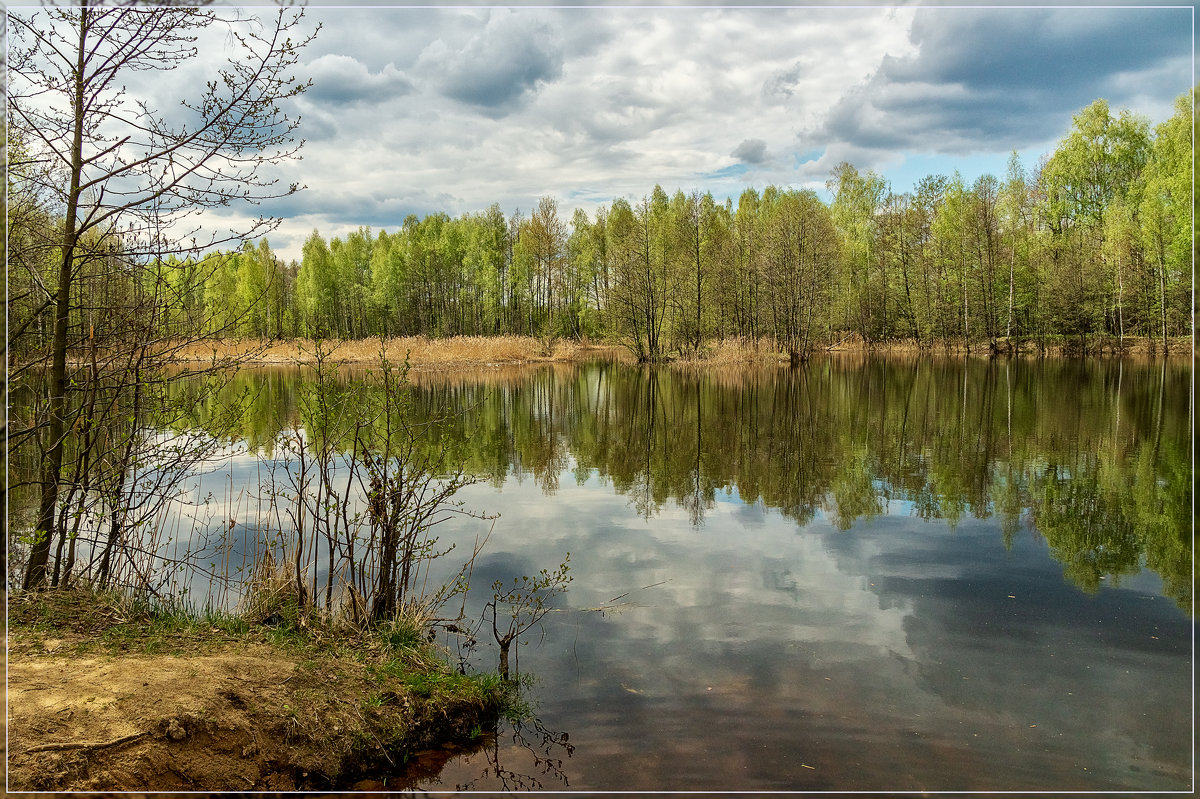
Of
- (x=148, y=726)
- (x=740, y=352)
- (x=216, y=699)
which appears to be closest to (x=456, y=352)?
(x=740, y=352)

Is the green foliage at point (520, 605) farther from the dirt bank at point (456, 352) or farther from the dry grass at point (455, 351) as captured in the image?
the dry grass at point (455, 351)

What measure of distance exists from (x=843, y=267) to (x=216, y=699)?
58.5 meters

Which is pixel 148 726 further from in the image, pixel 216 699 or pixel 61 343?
pixel 61 343

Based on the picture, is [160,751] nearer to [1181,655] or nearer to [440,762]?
[440,762]

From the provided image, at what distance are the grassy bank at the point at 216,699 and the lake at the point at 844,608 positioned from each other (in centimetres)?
45

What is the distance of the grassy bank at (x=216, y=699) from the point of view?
3938 millimetres

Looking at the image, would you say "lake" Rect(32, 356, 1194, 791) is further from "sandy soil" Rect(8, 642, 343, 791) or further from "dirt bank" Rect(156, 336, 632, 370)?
"dirt bank" Rect(156, 336, 632, 370)

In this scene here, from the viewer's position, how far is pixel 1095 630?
681 centimetres

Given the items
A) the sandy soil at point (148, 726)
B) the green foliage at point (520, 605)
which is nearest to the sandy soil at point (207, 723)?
the sandy soil at point (148, 726)

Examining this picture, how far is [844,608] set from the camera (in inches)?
293

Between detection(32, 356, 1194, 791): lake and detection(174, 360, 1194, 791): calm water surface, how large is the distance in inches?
1.2

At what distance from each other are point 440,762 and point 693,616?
3.12 metres

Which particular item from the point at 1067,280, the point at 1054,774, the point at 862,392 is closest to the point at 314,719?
the point at 1054,774

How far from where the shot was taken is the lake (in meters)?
4.84
